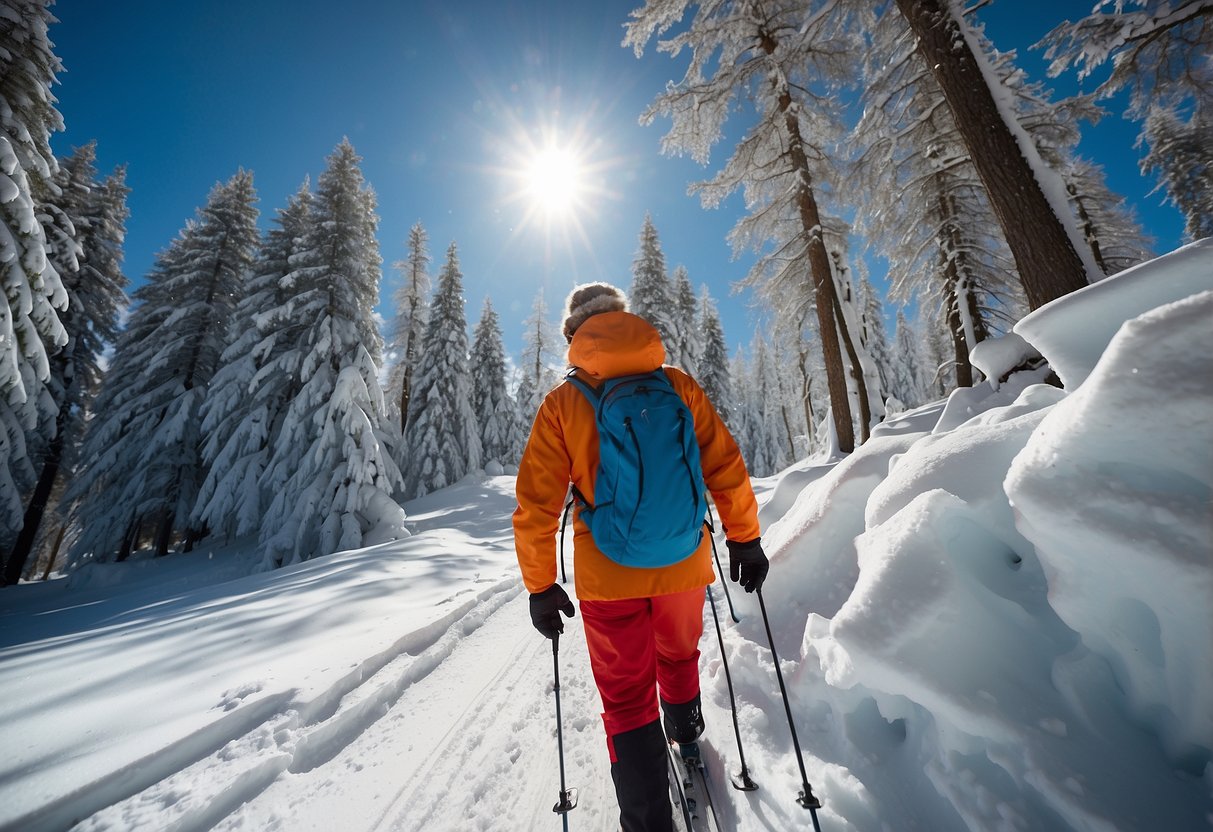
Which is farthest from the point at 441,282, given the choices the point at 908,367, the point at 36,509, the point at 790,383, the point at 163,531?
the point at 908,367

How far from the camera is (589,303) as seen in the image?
2340 mm

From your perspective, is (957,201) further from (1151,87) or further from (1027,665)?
(1027,665)

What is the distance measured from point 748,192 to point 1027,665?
32.5 ft

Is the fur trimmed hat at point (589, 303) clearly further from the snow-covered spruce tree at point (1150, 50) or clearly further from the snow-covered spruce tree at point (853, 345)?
the snow-covered spruce tree at point (853, 345)

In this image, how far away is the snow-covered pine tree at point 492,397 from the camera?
26.7 meters

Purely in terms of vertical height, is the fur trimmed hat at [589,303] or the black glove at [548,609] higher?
the fur trimmed hat at [589,303]

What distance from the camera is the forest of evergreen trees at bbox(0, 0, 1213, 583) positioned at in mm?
5207

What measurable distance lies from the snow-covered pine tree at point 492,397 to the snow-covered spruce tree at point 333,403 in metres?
12.2

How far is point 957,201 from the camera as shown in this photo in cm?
1183

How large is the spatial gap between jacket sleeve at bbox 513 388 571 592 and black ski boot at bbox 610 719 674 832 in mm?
758

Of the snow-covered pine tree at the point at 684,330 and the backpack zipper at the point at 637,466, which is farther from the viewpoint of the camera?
the snow-covered pine tree at the point at 684,330

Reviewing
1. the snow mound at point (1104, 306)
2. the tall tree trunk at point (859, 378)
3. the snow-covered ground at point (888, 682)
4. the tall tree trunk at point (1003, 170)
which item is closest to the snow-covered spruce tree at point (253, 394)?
the snow-covered ground at point (888, 682)

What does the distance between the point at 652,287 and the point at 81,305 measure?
23.4 metres

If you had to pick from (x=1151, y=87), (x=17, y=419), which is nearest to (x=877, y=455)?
(x=1151, y=87)
